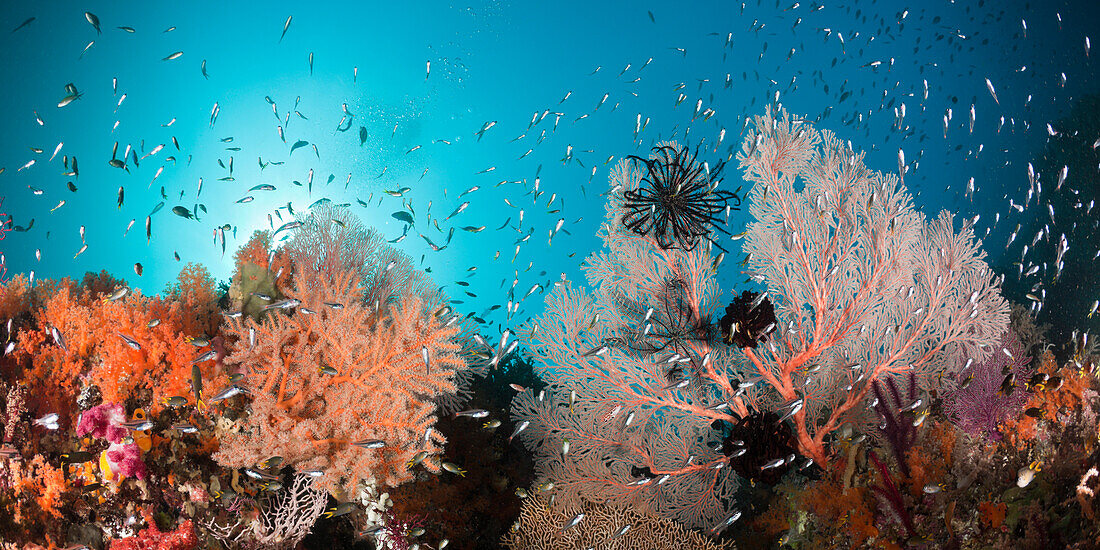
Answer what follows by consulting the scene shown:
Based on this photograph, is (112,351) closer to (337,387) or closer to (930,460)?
(337,387)

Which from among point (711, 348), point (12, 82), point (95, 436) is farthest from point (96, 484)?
point (12, 82)

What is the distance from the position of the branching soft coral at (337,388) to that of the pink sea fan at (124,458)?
572 mm

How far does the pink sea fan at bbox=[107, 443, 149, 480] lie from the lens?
11.5 ft

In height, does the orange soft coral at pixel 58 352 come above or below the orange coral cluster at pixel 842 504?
above

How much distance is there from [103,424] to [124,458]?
1.21 ft

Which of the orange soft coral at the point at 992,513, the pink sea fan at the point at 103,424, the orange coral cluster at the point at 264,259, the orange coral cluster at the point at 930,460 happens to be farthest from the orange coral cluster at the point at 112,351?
the orange soft coral at the point at 992,513

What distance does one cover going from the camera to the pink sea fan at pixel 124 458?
3496 millimetres

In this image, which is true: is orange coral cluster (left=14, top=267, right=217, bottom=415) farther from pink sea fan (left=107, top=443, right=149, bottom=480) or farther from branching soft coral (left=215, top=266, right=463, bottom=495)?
branching soft coral (left=215, top=266, right=463, bottom=495)

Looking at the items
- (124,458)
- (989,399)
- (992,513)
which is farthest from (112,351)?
(989,399)

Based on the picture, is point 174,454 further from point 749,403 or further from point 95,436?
point 749,403

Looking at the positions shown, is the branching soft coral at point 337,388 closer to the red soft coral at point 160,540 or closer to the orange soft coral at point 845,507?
the red soft coral at point 160,540

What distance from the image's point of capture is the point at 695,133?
39.4 meters

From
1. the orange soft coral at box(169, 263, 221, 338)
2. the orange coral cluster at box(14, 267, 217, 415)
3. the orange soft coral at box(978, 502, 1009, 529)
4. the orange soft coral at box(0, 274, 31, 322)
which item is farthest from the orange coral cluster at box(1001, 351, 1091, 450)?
the orange soft coral at box(0, 274, 31, 322)

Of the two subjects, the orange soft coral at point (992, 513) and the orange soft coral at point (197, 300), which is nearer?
the orange soft coral at point (992, 513)
